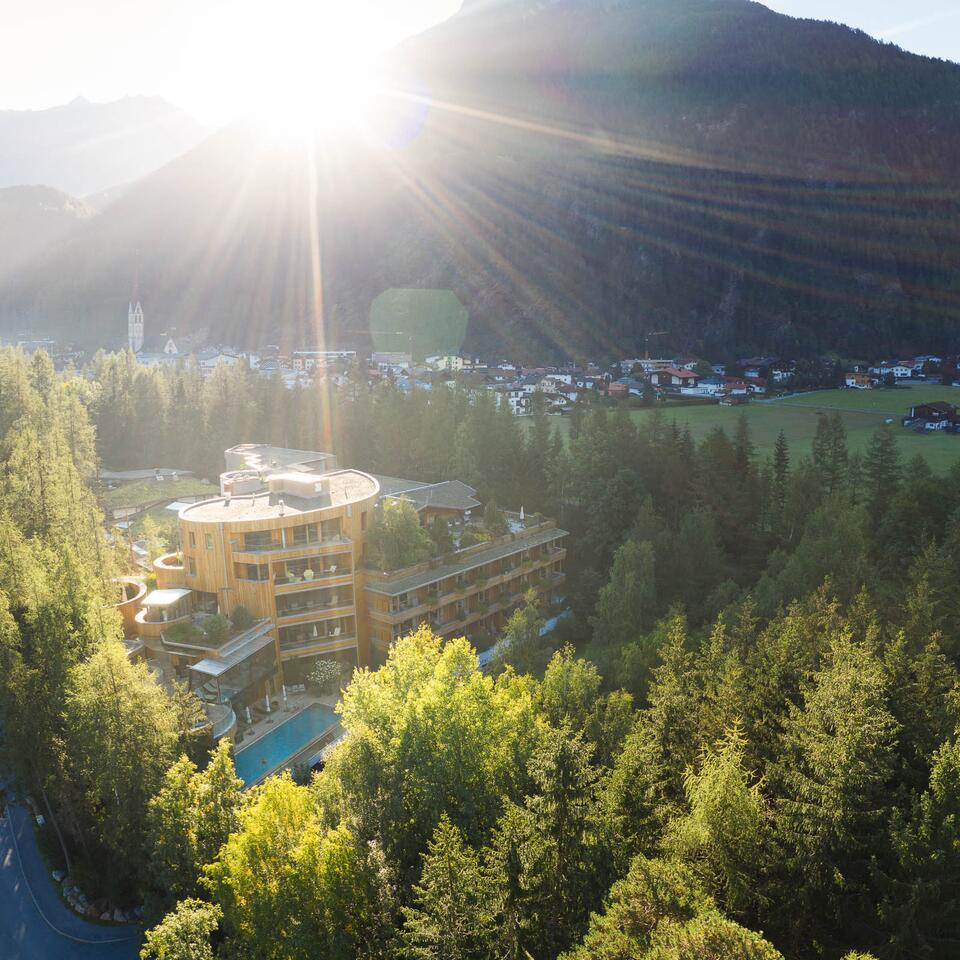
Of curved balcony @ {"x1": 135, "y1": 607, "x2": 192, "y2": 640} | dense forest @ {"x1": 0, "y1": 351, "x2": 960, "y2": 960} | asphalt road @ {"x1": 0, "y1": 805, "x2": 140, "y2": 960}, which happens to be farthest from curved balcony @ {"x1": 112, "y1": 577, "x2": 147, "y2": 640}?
asphalt road @ {"x1": 0, "y1": 805, "x2": 140, "y2": 960}

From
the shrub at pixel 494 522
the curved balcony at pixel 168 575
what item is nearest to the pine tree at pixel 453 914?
the curved balcony at pixel 168 575

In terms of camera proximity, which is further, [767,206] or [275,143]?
[275,143]

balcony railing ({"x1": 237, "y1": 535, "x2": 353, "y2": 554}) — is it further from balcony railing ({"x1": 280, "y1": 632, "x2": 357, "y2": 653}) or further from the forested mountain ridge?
the forested mountain ridge

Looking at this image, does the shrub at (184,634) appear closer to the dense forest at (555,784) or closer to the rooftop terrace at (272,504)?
the dense forest at (555,784)

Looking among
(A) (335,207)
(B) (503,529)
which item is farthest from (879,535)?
(A) (335,207)

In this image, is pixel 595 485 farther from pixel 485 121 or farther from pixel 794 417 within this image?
pixel 485 121

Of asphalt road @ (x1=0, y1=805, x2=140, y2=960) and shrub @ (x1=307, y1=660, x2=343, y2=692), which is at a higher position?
shrub @ (x1=307, y1=660, x2=343, y2=692)
